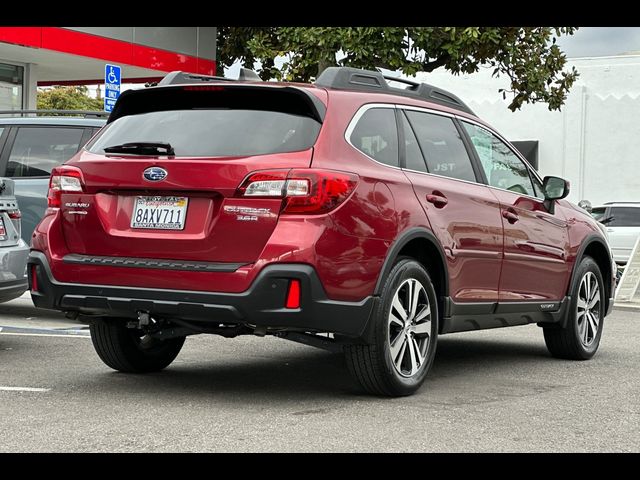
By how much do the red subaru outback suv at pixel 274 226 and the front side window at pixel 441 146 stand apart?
0.02 metres

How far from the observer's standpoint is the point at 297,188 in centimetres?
570

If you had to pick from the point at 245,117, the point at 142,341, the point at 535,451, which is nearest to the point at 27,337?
the point at 142,341

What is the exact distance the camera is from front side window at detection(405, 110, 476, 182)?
6.91m

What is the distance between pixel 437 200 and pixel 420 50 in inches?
509

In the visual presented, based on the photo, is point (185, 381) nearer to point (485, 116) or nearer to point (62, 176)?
point (62, 176)

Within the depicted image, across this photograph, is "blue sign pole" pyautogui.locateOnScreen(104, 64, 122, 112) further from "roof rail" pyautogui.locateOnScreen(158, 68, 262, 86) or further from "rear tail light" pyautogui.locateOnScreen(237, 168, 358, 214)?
"rear tail light" pyautogui.locateOnScreen(237, 168, 358, 214)

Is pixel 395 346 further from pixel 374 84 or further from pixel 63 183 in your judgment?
pixel 63 183

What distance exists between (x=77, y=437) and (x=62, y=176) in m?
1.86

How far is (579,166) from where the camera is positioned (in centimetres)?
3619

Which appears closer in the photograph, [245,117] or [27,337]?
[245,117]

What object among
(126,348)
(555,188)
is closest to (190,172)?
(126,348)

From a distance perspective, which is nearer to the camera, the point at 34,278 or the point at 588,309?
the point at 34,278

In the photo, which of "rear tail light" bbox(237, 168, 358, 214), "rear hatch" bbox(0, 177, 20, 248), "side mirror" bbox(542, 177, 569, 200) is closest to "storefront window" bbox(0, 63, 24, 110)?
"rear hatch" bbox(0, 177, 20, 248)
